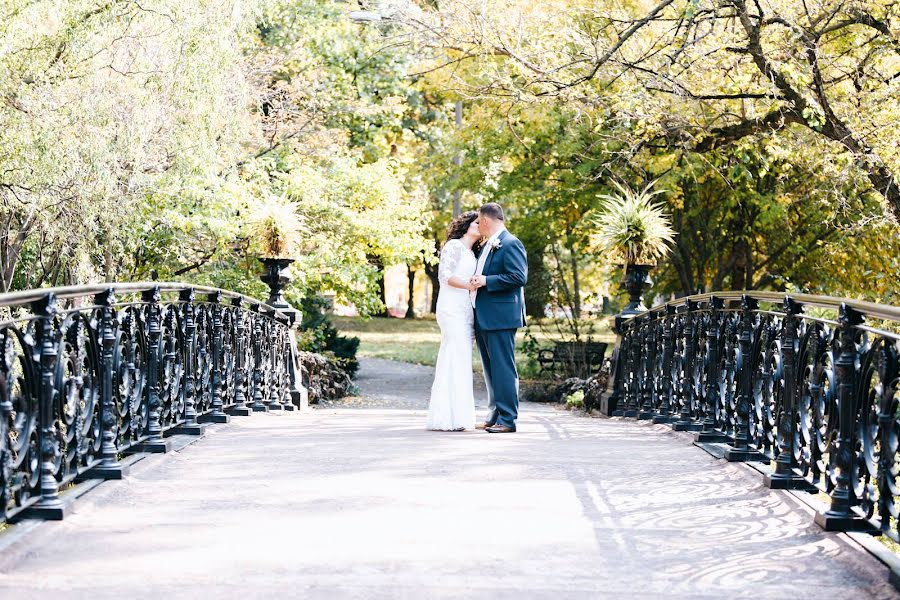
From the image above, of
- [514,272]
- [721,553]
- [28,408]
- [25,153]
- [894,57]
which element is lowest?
[721,553]

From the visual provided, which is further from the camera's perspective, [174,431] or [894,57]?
[894,57]

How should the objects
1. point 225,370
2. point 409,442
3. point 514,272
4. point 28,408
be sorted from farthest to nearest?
point 225,370, point 514,272, point 409,442, point 28,408

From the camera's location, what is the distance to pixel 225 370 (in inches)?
382

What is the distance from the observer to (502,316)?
8875 mm

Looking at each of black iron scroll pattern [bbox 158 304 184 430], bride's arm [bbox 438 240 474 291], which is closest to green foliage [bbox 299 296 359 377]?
bride's arm [bbox 438 240 474 291]

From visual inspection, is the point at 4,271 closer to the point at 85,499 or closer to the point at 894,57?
the point at 85,499

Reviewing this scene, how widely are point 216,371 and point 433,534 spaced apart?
506cm

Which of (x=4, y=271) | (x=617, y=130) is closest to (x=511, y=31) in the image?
(x=617, y=130)

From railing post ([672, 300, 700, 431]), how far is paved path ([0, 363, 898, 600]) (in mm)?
2012

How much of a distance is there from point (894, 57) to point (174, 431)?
34.3ft

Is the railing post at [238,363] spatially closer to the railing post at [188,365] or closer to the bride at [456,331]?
the railing post at [188,365]

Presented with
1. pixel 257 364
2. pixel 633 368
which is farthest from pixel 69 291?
pixel 633 368

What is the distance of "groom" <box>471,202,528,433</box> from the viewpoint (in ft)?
28.8

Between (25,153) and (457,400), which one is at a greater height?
(25,153)
